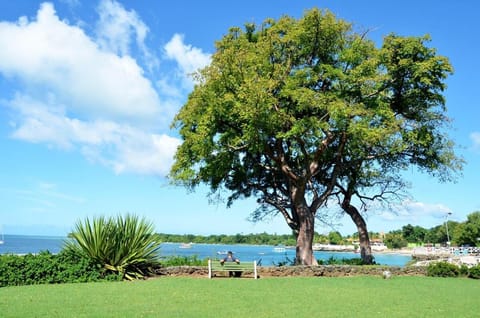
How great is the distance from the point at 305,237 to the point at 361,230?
451cm

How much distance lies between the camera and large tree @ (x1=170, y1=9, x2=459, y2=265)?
18375mm

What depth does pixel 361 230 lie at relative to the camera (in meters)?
23.5

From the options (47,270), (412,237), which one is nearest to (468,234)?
(412,237)

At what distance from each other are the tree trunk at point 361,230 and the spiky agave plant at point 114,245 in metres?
11.9

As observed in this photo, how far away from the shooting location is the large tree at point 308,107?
1838 cm

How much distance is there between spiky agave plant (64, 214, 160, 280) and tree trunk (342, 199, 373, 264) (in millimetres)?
11852

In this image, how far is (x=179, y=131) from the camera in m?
21.6

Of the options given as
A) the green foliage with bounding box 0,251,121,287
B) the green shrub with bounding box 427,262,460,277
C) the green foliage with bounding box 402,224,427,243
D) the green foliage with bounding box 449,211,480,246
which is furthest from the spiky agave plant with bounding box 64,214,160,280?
the green foliage with bounding box 402,224,427,243

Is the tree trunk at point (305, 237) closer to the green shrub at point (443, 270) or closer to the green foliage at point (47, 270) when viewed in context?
the green shrub at point (443, 270)

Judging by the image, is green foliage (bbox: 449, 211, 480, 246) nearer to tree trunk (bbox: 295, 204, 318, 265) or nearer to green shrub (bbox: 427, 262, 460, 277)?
tree trunk (bbox: 295, 204, 318, 265)

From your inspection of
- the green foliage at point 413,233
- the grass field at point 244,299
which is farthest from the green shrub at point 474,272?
the green foliage at point 413,233

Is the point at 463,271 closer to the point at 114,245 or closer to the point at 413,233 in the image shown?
the point at 114,245

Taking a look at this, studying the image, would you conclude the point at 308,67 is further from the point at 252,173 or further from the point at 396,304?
the point at 396,304

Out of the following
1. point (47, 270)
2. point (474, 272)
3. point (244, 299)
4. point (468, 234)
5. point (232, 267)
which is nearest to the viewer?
point (244, 299)
